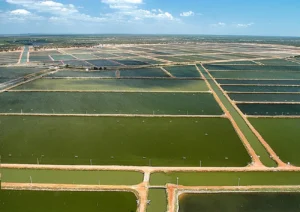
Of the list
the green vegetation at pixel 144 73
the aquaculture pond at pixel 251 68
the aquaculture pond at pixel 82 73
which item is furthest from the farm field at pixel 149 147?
the aquaculture pond at pixel 251 68

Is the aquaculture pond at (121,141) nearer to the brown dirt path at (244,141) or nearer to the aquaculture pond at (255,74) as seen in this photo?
the brown dirt path at (244,141)

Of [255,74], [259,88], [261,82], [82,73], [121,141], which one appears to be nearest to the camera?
[121,141]

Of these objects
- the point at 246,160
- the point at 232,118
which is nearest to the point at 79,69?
the point at 232,118

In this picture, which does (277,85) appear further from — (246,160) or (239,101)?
(246,160)

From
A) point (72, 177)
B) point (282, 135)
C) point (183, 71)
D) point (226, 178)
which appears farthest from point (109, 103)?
point (183, 71)

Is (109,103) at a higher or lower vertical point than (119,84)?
lower

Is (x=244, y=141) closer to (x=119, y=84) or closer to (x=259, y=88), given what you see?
(x=259, y=88)
